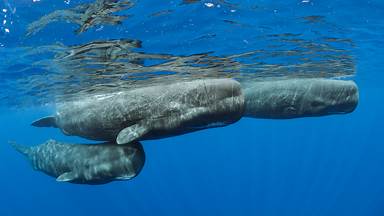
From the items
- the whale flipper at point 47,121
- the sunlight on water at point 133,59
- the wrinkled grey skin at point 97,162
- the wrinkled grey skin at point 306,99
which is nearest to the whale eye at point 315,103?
the wrinkled grey skin at point 306,99

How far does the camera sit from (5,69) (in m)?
14.5

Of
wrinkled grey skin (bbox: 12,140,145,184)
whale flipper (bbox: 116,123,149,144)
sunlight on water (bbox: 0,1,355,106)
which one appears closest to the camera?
whale flipper (bbox: 116,123,149,144)

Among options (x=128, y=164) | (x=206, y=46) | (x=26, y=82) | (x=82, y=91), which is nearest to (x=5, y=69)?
(x=26, y=82)

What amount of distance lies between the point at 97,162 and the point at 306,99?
4962mm

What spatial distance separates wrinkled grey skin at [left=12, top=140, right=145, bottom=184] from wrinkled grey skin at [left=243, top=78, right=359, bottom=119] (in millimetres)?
3785

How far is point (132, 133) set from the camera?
19.2 feet

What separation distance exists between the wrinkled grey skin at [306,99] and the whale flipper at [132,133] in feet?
12.9

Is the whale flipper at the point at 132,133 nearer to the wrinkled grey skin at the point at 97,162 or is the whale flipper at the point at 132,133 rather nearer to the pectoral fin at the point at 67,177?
the wrinkled grey skin at the point at 97,162

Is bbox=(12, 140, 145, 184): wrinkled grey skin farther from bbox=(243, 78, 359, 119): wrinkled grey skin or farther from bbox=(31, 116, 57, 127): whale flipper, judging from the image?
bbox=(243, 78, 359, 119): wrinkled grey skin

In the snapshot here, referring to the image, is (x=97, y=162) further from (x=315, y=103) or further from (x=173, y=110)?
(x=315, y=103)

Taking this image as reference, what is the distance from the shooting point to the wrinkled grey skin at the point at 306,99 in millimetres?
8070

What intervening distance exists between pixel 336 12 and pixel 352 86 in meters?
4.21

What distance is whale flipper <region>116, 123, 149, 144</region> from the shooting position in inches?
227

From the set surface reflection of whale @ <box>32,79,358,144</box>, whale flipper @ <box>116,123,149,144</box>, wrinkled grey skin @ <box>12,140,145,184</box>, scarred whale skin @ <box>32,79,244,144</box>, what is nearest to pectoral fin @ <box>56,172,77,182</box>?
wrinkled grey skin @ <box>12,140,145,184</box>
